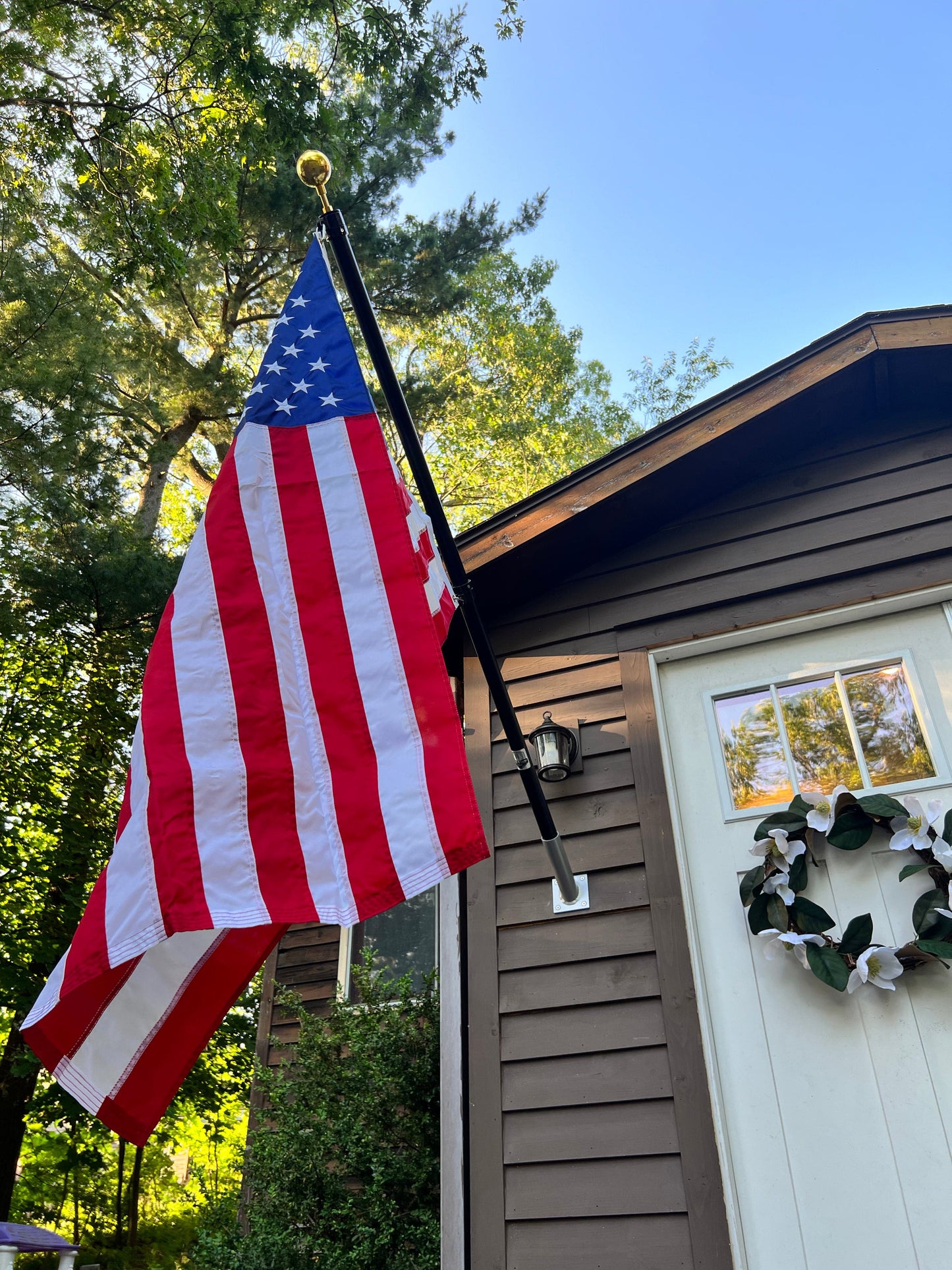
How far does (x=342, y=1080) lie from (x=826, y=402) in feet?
12.0

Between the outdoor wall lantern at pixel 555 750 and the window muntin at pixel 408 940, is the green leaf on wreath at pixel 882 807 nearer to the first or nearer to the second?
the outdoor wall lantern at pixel 555 750

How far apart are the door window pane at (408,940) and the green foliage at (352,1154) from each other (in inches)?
49.9

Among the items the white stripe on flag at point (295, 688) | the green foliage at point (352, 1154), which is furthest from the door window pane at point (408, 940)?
the white stripe on flag at point (295, 688)

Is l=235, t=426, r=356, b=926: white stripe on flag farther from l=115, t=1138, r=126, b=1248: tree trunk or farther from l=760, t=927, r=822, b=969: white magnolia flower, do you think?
l=115, t=1138, r=126, b=1248: tree trunk

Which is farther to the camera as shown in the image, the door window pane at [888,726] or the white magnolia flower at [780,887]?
the door window pane at [888,726]

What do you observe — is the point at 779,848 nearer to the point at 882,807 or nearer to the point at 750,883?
the point at 750,883

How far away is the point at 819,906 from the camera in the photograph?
2873 millimetres

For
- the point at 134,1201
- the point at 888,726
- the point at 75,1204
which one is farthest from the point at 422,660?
the point at 75,1204

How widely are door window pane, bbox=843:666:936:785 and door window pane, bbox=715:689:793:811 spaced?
0.89 feet

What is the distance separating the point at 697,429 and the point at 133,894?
2590 mm

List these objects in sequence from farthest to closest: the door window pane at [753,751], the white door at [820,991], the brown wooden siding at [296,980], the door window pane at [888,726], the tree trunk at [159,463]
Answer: the tree trunk at [159,463], the brown wooden siding at [296,980], the door window pane at [753,751], the door window pane at [888,726], the white door at [820,991]

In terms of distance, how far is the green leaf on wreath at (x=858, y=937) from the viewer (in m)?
2.76

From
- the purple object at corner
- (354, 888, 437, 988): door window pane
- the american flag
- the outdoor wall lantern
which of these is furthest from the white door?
the purple object at corner

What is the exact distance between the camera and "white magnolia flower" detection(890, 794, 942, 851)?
9.10 feet
